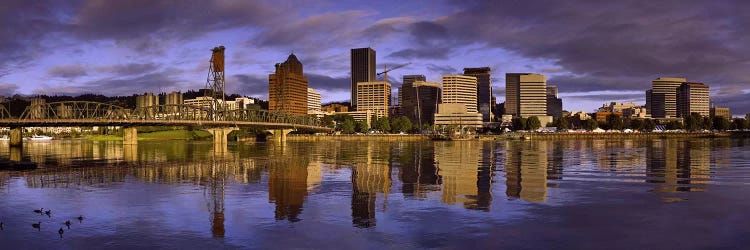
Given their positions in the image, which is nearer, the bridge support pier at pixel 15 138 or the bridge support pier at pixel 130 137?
the bridge support pier at pixel 15 138

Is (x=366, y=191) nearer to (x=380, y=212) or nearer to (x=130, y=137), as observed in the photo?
(x=380, y=212)

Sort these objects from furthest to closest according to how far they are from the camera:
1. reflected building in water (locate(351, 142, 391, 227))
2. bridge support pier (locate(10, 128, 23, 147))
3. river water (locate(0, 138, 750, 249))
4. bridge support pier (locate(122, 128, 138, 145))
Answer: bridge support pier (locate(122, 128, 138, 145)) < bridge support pier (locate(10, 128, 23, 147)) < reflected building in water (locate(351, 142, 391, 227)) < river water (locate(0, 138, 750, 249))

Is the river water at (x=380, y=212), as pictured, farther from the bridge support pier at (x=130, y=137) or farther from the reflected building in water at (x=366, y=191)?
the bridge support pier at (x=130, y=137)

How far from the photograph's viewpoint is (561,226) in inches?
1118

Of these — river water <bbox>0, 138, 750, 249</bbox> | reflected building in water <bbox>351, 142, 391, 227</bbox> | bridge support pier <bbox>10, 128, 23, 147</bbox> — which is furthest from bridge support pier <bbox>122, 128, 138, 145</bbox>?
reflected building in water <bbox>351, 142, 391, 227</bbox>

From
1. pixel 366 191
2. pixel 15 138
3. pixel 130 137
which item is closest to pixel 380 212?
pixel 366 191

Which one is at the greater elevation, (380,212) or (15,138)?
(15,138)

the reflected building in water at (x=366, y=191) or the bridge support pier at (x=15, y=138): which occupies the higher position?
the bridge support pier at (x=15, y=138)

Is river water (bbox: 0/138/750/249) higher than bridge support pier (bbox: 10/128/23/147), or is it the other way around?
bridge support pier (bbox: 10/128/23/147)

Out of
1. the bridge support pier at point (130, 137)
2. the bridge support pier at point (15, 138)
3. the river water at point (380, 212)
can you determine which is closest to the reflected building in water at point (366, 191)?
the river water at point (380, 212)

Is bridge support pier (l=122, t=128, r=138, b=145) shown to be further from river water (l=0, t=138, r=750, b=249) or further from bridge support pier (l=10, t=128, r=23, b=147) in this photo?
river water (l=0, t=138, r=750, b=249)

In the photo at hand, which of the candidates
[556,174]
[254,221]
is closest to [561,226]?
[254,221]

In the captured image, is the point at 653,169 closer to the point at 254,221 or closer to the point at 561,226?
the point at 561,226

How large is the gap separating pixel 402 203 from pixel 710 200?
1934 cm
